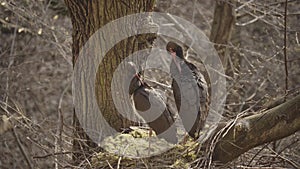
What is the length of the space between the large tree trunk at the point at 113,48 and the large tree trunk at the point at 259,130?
0.99 m

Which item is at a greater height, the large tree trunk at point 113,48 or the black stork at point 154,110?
the large tree trunk at point 113,48

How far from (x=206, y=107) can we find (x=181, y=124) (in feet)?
1.26

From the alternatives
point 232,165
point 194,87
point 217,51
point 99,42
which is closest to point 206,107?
point 194,87

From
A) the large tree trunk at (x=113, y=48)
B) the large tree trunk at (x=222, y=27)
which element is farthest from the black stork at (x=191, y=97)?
the large tree trunk at (x=222, y=27)

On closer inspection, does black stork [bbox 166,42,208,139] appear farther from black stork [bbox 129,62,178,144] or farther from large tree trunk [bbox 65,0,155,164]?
large tree trunk [bbox 65,0,155,164]

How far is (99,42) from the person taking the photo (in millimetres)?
4438

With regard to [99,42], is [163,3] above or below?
above

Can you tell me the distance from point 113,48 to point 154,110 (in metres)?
0.58

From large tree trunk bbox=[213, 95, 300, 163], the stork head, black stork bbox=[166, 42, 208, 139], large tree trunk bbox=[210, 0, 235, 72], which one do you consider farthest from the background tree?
the stork head

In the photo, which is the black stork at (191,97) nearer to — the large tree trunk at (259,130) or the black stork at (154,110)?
the black stork at (154,110)

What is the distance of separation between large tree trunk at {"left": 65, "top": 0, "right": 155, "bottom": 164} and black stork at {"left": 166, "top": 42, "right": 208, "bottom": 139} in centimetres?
44

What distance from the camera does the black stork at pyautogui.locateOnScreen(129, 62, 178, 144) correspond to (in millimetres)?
4297

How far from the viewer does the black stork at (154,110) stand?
4.30 meters

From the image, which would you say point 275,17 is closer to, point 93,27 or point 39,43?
point 93,27
